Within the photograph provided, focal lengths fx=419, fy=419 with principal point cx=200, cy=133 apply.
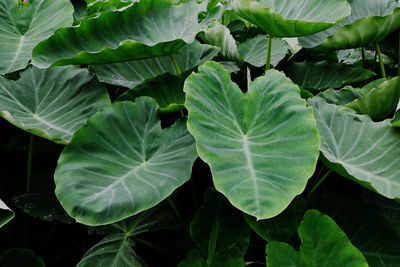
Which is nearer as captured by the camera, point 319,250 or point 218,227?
point 319,250

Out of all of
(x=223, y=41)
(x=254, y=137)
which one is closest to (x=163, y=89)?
(x=223, y=41)

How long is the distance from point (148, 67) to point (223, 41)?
0.28 meters

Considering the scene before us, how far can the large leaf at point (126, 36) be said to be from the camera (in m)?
1.13

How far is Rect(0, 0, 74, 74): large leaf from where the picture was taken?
1.37 metres

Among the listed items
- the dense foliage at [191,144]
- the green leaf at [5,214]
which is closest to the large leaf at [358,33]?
the dense foliage at [191,144]

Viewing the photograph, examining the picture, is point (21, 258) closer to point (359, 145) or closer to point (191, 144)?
point (191, 144)

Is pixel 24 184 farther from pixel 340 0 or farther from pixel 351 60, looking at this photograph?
pixel 351 60

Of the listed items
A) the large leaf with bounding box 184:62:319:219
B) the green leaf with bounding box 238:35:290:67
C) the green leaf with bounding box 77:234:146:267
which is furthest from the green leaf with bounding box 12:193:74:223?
the green leaf with bounding box 238:35:290:67

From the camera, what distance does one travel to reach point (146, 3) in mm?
1307

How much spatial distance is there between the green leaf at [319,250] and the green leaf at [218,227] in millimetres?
187

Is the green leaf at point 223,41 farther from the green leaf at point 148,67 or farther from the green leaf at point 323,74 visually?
the green leaf at point 323,74

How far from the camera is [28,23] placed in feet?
4.82

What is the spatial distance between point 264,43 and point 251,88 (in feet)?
2.09

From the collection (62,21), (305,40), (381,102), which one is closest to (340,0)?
(305,40)
